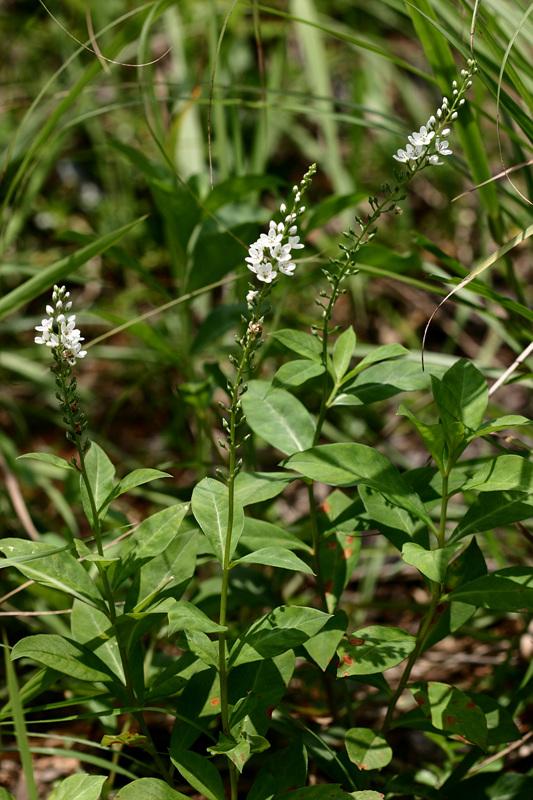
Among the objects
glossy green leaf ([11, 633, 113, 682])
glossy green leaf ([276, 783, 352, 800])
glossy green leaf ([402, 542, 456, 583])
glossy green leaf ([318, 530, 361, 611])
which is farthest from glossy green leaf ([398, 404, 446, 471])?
glossy green leaf ([11, 633, 113, 682])

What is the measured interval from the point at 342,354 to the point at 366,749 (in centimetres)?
62

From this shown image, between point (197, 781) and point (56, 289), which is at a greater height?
point (56, 289)

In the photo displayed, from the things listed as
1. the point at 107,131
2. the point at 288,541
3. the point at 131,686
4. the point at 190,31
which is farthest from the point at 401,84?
the point at 131,686

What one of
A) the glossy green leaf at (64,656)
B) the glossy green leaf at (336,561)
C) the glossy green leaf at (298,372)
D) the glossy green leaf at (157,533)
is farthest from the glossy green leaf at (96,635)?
the glossy green leaf at (298,372)

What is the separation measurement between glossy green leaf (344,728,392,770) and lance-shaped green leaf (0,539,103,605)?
1.43 ft

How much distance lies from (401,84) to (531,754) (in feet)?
8.74

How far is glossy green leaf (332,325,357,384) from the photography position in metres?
1.48

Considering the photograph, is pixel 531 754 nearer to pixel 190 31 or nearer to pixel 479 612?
pixel 479 612

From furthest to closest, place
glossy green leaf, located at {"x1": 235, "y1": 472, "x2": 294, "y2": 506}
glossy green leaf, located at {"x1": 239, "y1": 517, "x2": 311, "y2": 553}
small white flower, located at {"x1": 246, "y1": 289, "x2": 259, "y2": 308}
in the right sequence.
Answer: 1. glossy green leaf, located at {"x1": 239, "y1": 517, "x2": 311, "y2": 553}
2. glossy green leaf, located at {"x1": 235, "y1": 472, "x2": 294, "y2": 506}
3. small white flower, located at {"x1": 246, "y1": 289, "x2": 259, "y2": 308}

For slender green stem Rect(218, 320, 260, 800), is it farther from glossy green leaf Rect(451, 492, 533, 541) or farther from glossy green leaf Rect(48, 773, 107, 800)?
glossy green leaf Rect(451, 492, 533, 541)

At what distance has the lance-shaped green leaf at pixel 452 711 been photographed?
4.27ft

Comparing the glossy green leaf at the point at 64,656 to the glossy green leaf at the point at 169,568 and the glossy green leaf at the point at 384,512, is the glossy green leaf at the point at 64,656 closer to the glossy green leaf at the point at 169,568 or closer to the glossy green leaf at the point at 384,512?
the glossy green leaf at the point at 169,568

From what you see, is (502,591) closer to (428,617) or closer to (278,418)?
(428,617)

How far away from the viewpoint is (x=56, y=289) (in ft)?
4.13
